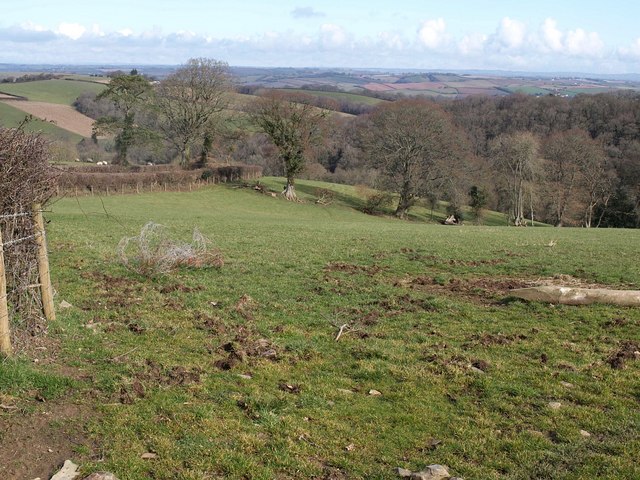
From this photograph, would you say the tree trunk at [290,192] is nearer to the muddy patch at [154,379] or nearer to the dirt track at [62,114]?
the muddy patch at [154,379]

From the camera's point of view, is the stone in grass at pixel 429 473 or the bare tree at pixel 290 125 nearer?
the stone in grass at pixel 429 473

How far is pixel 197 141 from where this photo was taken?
63.7 m

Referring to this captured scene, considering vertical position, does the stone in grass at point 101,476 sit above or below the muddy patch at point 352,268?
above

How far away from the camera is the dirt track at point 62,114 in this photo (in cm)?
9956

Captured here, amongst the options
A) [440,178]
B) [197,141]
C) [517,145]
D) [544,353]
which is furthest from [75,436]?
[517,145]

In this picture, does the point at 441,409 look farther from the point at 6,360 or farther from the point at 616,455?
the point at 6,360

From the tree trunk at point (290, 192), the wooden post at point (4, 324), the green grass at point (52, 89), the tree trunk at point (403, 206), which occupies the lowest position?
the tree trunk at point (403, 206)

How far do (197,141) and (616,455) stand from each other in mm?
61428

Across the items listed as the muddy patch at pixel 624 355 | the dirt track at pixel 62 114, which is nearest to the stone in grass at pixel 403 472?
the muddy patch at pixel 624 355

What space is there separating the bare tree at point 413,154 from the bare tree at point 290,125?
26.4 ft

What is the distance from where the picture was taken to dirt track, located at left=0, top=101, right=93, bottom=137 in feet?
327

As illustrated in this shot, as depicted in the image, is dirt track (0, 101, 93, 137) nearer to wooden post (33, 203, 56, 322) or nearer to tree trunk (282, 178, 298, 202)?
tree trunk (282, 178, 298, 202)

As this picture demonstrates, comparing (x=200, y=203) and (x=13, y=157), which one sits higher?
(x=13, y=157)

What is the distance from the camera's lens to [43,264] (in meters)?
9.53
